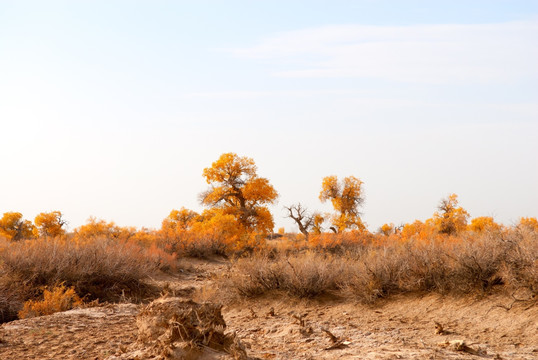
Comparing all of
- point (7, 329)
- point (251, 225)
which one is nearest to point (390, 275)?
point (7, 329)

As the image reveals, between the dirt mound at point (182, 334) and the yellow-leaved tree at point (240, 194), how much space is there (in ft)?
71.6

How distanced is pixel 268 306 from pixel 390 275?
2.32 metres

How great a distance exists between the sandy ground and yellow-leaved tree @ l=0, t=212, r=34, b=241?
98.4ft

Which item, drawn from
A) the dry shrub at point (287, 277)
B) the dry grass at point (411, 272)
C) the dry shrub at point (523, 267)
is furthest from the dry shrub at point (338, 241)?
the dry shrub at point (523, 267)

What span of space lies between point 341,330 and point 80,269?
26.0 ft

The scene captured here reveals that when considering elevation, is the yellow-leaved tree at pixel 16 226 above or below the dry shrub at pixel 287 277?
above

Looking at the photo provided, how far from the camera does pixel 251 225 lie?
28.5m

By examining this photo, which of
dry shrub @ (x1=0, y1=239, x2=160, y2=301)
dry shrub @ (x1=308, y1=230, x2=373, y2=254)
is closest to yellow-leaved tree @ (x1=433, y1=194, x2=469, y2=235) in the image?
dry shrub @ (x1=308, y1=230, x2=373, y2=254)

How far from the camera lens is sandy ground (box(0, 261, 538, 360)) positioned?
629 centimetres

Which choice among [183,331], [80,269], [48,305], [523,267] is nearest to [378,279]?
[523,267]

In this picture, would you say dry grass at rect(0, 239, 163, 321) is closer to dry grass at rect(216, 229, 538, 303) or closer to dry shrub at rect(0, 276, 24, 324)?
dry shrub at rect(0, 276, 24, 324)

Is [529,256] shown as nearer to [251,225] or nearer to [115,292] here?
[115,292]

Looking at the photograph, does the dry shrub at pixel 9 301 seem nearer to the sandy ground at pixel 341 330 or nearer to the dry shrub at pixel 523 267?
the sandy ground at pixel 341 330

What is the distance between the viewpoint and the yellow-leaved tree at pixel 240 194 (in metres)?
28.5
